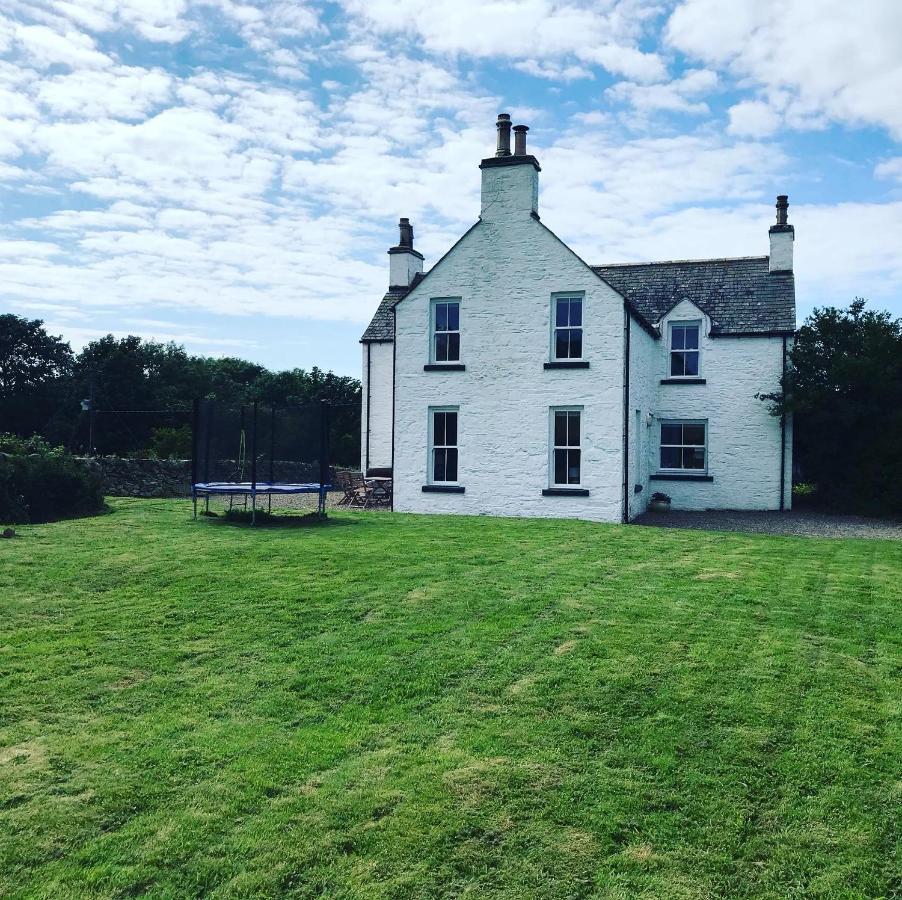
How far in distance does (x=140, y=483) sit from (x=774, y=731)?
25.2 m

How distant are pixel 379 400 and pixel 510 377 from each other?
956cm

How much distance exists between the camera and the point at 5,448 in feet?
71.6

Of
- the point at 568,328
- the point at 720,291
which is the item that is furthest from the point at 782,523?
the point at 720,291

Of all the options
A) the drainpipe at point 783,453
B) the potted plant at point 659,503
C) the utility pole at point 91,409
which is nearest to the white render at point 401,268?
the potted plant at point 659,503

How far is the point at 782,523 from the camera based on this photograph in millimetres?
23062

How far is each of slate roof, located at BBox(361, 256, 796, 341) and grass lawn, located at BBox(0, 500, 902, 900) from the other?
16.3 metres

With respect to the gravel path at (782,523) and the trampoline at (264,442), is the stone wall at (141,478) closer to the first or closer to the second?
the trampoline at (264,442)

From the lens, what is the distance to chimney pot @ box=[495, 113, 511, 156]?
23.0 m

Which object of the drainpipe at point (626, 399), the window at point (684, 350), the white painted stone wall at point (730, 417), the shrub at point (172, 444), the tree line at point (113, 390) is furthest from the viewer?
the tree line at point (113, 390)

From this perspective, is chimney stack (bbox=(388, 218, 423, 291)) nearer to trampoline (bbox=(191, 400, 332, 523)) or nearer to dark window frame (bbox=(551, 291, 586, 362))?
dark window frame (bbox=(551, 291, 586, 362))

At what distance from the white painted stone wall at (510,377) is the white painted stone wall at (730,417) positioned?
561cm

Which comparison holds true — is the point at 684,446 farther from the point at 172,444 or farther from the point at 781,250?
the point at 172,444

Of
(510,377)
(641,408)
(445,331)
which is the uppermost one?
(445,331)

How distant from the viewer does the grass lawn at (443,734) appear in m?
5.39
